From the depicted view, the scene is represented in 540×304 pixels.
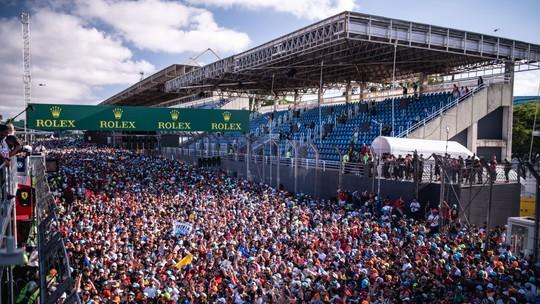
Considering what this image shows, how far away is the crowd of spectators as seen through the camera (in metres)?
9.13

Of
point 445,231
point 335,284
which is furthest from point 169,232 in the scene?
point 445,231

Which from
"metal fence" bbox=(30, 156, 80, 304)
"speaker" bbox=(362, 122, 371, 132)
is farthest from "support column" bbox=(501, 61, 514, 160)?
"metal fence" bbox=(30, 156, 80, 304)

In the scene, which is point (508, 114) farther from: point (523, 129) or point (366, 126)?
point (523, 129)

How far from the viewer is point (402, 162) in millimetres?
17422

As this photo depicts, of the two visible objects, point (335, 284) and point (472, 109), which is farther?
point (472, 109)

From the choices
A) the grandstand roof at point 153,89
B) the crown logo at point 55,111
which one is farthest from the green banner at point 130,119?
the grandstand roof at point 153,89

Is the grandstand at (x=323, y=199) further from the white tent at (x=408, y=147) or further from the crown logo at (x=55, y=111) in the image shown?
the crown logo at (x=55, y=111)

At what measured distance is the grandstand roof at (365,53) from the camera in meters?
22.9

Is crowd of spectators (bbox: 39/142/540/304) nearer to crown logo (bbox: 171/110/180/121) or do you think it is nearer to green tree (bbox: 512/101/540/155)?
crown logo (bbox: 171/110/180/121)

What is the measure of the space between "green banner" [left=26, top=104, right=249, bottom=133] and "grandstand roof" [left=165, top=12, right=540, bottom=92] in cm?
583

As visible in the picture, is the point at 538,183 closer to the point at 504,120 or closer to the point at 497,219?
the point at 497,219

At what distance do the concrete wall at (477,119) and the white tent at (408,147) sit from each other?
302cm

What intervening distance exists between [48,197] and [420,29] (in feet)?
68.8

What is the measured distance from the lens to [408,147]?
1900 cm
